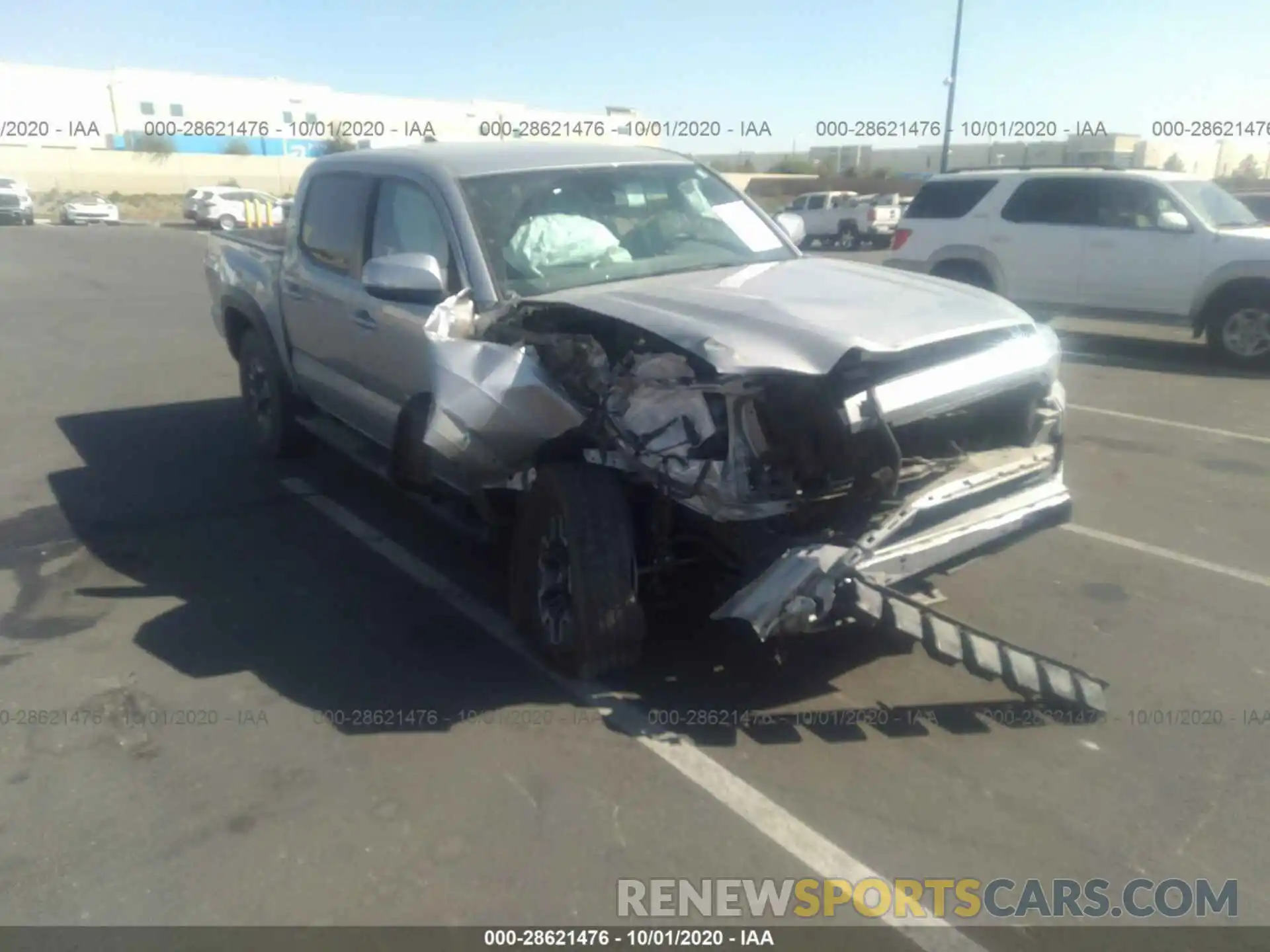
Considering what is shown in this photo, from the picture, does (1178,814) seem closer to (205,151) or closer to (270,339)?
(270,339)

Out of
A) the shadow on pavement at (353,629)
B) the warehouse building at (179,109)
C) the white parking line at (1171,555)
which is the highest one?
the warehouse building at (179,109)

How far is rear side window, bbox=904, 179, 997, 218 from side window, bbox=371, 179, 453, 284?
29.2ft

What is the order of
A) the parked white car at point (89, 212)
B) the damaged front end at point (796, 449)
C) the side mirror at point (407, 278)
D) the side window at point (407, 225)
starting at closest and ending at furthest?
the damaged front end at point (796, 449)
the side mirror at point (407, 278)
the side window at point (407, 225)
the parked white car at point (89, 212)

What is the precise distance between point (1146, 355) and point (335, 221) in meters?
9.35

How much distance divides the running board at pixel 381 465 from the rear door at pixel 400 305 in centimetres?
14

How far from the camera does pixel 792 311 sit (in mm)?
4070

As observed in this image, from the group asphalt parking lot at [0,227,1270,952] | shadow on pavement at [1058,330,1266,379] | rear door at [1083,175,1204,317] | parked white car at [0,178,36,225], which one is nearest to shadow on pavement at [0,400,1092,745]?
asphalt parking lot at [0,227,1270,952]

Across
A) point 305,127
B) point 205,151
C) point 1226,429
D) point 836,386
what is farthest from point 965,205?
point 205,151

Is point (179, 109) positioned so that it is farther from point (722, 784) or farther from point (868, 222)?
point (722, 784)

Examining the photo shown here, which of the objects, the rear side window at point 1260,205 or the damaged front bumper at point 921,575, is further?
the rear side window at point 1260,205

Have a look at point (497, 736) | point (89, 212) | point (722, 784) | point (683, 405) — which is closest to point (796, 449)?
point (683, 405)

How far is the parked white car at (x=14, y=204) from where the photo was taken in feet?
118

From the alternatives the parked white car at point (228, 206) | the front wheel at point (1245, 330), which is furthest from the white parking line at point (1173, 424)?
the parked white car at point (228, 206)

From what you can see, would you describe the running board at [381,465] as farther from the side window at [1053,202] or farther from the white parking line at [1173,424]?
the side window at [1053,202]
